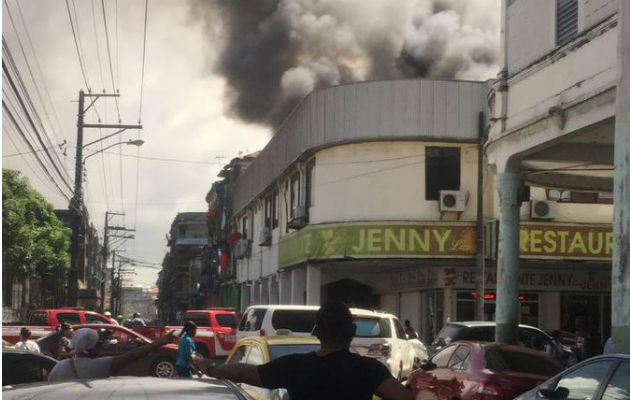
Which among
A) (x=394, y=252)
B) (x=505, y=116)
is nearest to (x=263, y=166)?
(x=394, y=252)

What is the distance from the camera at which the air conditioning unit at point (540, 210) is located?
100 feet

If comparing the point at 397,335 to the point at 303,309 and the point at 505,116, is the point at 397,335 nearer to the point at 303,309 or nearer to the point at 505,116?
the point at 303,309

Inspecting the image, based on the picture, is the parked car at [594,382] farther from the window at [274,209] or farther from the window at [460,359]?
the window at [274,209]

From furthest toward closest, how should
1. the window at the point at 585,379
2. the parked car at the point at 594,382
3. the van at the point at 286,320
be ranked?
the van at the point at 286,320, the window at the point at 585,379, the parked car at the point at 594,382

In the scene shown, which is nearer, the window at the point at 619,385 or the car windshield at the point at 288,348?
the window at the point at 619,385

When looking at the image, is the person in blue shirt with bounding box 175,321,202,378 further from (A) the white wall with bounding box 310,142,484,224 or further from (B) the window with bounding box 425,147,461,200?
(B) the window with bounding box 425,147,461,200

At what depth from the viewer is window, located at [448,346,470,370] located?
505 inches

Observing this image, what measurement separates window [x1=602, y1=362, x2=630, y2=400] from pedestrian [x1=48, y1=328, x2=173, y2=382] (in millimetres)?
3937

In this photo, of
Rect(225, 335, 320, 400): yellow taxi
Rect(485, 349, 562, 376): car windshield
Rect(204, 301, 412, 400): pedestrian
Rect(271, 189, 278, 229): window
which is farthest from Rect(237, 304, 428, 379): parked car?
Rect(271, 189, 278, 229): window

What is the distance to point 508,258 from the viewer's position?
19.6 metres

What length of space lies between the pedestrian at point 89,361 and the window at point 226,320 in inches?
888

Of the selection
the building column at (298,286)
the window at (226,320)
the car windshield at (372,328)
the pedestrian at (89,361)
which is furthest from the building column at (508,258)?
the building column at (298,286)

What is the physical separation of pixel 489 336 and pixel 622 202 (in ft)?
25.1

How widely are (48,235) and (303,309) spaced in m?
31.6
